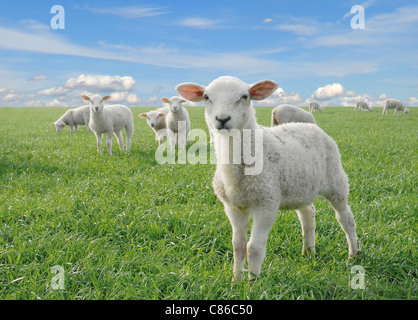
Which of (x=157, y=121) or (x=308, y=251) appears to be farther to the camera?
(x=157, y=121)

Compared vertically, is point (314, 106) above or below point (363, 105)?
below

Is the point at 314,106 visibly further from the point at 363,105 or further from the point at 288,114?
the point at 288,114

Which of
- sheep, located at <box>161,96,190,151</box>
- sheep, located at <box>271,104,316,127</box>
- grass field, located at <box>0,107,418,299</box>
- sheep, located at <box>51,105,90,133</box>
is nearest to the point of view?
grass field, located at <box>0,107,418,299</box>

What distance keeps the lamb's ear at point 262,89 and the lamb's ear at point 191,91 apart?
18.0 inches

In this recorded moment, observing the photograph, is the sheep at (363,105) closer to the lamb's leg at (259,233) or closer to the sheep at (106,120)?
the sheep at (106,120)

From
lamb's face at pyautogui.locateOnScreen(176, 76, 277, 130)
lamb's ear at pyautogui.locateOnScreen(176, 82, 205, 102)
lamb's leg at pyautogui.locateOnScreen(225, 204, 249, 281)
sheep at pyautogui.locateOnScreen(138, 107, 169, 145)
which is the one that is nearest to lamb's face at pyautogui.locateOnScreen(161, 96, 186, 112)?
sheep at pyautogui.locateOnScreen(138, 107, 169, 145)

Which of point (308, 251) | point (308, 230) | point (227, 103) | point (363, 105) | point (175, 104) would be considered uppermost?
point (363, 105)

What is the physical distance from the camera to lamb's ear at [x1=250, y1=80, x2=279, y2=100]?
2.96 m

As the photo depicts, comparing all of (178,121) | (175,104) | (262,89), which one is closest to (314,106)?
(178,121)

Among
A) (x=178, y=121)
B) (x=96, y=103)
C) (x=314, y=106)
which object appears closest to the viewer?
(x=96, y=103)

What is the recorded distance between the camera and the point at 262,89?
303 centimetres

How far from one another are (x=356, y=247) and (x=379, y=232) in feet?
2.16

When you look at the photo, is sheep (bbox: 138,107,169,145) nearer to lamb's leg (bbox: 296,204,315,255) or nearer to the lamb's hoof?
lamb's leg (bbox: 296,204,315,255)

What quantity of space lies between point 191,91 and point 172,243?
171 centimetres
